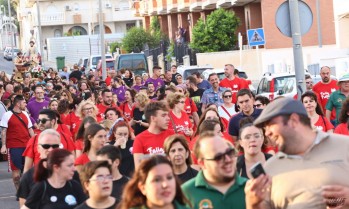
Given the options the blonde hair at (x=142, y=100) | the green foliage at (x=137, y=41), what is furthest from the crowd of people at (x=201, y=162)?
the green foliage at (x=137, y=41)

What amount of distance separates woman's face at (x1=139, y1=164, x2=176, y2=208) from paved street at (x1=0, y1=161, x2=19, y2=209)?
10.5 m

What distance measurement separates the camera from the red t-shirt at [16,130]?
18469 millimetres

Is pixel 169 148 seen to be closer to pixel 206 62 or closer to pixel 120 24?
pixel 206 62

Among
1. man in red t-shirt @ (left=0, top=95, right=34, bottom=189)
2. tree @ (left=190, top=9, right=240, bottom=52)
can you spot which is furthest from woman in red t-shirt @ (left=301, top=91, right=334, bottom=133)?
tree @ (left=190, top=9, right=240, bottom=52)

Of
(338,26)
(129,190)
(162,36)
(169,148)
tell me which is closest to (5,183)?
(169,148)

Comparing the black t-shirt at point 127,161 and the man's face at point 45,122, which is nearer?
the black t-shirt at point 127,161

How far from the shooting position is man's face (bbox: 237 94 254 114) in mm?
14570

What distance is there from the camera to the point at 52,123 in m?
14.9

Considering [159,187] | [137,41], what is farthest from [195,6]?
[159,187]

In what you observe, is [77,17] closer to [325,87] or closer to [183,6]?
[183,6]

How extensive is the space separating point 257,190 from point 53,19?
104 meters

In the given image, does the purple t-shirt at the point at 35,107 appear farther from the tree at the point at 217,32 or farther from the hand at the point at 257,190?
the tree at the point at 217,32

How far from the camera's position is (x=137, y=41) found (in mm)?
71875

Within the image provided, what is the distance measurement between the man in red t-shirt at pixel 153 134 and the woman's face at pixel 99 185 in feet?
→ 9.78
